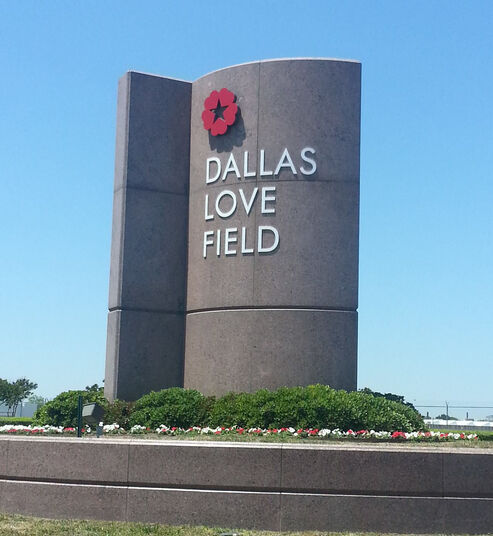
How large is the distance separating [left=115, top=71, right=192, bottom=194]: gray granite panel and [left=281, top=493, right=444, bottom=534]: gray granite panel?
40.5ft

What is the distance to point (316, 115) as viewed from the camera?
1989 cm

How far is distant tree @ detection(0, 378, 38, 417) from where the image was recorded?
64000 millimetres

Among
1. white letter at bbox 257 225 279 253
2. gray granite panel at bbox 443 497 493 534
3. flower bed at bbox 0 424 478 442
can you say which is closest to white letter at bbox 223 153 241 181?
white letter at bbox 257 225 279 253

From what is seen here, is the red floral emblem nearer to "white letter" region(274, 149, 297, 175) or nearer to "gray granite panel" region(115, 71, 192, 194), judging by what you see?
"gray granite panel" region(115, 71, 192, 194)

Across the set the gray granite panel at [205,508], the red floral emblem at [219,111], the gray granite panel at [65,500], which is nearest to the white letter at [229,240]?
the red floral emblem at [219,111]

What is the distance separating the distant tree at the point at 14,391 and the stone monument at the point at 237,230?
45199 millimetres

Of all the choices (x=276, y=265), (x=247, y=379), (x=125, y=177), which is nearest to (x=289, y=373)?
(x=247, y=379)

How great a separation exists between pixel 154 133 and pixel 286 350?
6710mm

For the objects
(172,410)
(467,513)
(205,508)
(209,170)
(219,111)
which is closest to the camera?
(467,513)

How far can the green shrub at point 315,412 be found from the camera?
16.1m

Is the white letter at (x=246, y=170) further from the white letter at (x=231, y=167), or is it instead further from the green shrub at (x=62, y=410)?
the green shrub at (x=62, y=410)

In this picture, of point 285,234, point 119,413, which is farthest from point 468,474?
point 119,413

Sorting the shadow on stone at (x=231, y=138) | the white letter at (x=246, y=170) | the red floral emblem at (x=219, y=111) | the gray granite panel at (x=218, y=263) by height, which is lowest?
the gray granite panel at (x=218, y=263)

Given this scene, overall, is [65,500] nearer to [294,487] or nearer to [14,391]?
[294,487]
